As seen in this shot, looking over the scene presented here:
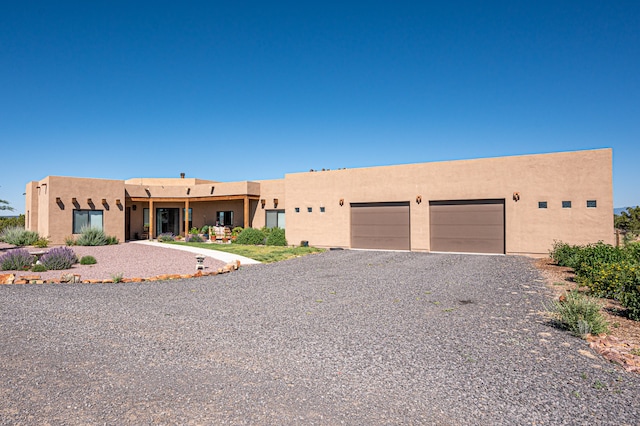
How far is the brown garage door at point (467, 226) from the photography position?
17.1 metres

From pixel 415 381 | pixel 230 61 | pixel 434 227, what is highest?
pixel 230 61

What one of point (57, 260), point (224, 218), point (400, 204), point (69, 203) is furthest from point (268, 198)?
point (57, 260)

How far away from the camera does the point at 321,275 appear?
11.7 m

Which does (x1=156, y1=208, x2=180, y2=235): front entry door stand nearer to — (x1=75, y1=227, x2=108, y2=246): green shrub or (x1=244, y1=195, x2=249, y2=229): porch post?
(x1=75, y1=227, x2=108, y2=246): green shrub

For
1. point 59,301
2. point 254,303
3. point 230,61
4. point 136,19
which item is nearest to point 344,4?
point 230,61

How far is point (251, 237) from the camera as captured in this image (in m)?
23.4

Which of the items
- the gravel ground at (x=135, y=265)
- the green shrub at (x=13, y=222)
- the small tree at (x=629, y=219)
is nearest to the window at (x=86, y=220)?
the gravel ground at (x=135, y=265)

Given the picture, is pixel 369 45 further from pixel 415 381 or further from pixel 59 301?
pixel 415 381

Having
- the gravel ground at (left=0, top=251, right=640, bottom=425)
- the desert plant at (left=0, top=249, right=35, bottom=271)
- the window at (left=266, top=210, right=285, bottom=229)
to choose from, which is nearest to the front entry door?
the window at (left=266, top=210, right=285, bottom=229)

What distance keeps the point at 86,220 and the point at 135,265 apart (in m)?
12.2

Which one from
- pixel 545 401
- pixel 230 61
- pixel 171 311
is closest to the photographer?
pixel 545 401

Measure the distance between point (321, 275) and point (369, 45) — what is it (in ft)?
42.5

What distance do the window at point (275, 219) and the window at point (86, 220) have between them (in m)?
9.97

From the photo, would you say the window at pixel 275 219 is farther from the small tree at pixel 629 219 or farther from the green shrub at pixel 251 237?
the small tree at pixel 629 219
